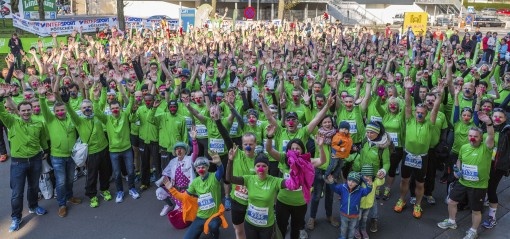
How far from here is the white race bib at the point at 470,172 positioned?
5.49 meters

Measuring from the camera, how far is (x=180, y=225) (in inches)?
242

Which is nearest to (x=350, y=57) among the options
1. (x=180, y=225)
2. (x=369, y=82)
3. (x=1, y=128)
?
(x=369, y=82)

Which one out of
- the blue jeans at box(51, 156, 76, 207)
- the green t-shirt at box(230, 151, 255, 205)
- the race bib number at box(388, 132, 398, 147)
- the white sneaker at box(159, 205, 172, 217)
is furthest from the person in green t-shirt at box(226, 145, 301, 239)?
the blue jeans at box(51, 156, 76, 207)

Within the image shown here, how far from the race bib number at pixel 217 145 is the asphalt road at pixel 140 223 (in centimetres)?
129

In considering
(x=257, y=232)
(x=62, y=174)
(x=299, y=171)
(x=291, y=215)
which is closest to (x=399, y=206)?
(x=291, y=215)

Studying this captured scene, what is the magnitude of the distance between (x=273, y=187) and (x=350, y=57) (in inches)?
366

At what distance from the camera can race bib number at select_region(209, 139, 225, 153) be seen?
22.4 ft

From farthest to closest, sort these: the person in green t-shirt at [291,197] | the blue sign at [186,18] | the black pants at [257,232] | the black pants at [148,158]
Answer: the blue sign at [186,18] → the black pants at [148,158] → the person in green t-shirt at [291,197] → the black pants at [257,232]

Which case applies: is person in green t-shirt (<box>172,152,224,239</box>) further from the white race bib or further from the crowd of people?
the white race bib

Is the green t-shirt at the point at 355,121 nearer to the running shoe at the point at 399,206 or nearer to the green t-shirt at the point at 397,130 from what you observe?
the green t-shirt at the point at 397,130

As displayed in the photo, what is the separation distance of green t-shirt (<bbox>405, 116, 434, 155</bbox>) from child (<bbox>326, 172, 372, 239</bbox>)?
3.74 feet

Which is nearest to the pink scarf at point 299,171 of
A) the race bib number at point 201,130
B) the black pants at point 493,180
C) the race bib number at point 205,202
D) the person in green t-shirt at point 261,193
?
the person in green t-shirt at point 261,193

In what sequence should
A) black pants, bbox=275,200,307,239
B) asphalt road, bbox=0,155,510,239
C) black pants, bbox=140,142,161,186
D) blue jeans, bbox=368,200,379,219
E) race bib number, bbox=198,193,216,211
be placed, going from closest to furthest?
black pants, bbox=275,200,307,239 < race bib number, bbox=198,193,216,211 < blue jeans, bbox=368,200,379,219 < asphalt road, bbox=0,155,510,239 < black pants, bbox=140,142,161,186

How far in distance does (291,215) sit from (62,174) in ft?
12.3
